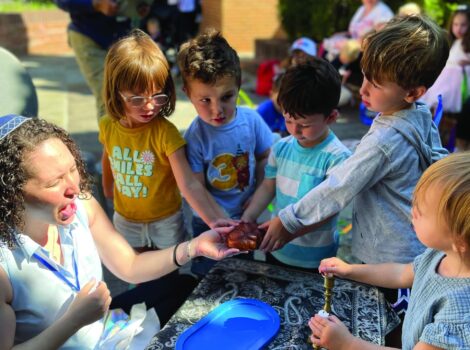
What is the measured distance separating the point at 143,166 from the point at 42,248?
2.67ft

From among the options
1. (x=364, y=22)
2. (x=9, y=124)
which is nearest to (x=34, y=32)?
(x=364, y=22)

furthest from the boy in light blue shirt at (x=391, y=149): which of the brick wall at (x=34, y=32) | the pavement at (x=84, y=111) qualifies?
the brick wall at (x=34, y=32)

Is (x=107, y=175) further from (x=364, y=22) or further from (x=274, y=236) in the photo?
(x=364, y=22)

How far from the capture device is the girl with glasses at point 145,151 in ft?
7.44

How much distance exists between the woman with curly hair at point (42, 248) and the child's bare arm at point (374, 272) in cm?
78

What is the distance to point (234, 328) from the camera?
1.68m

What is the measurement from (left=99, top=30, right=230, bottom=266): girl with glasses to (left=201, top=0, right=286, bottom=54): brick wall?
1004 cm

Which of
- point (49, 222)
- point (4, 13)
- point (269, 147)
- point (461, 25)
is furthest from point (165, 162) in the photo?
point (4, 13)

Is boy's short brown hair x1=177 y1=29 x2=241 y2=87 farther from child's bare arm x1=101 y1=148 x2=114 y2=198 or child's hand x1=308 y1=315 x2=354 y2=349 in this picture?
child's hand x1=308 y1=315 x2=354 y2=349

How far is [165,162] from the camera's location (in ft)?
7.98

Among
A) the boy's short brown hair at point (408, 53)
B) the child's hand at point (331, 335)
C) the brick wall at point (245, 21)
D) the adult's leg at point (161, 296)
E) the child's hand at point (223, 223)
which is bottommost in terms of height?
the brick wall at point (245, 21)

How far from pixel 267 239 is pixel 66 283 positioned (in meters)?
0.79

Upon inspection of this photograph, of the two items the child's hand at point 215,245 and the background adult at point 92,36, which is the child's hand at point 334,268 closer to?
the child's hand at point 215,245

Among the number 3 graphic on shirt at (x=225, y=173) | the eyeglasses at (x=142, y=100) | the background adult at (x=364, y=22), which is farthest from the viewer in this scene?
the background adult at (x=364, y=22)
